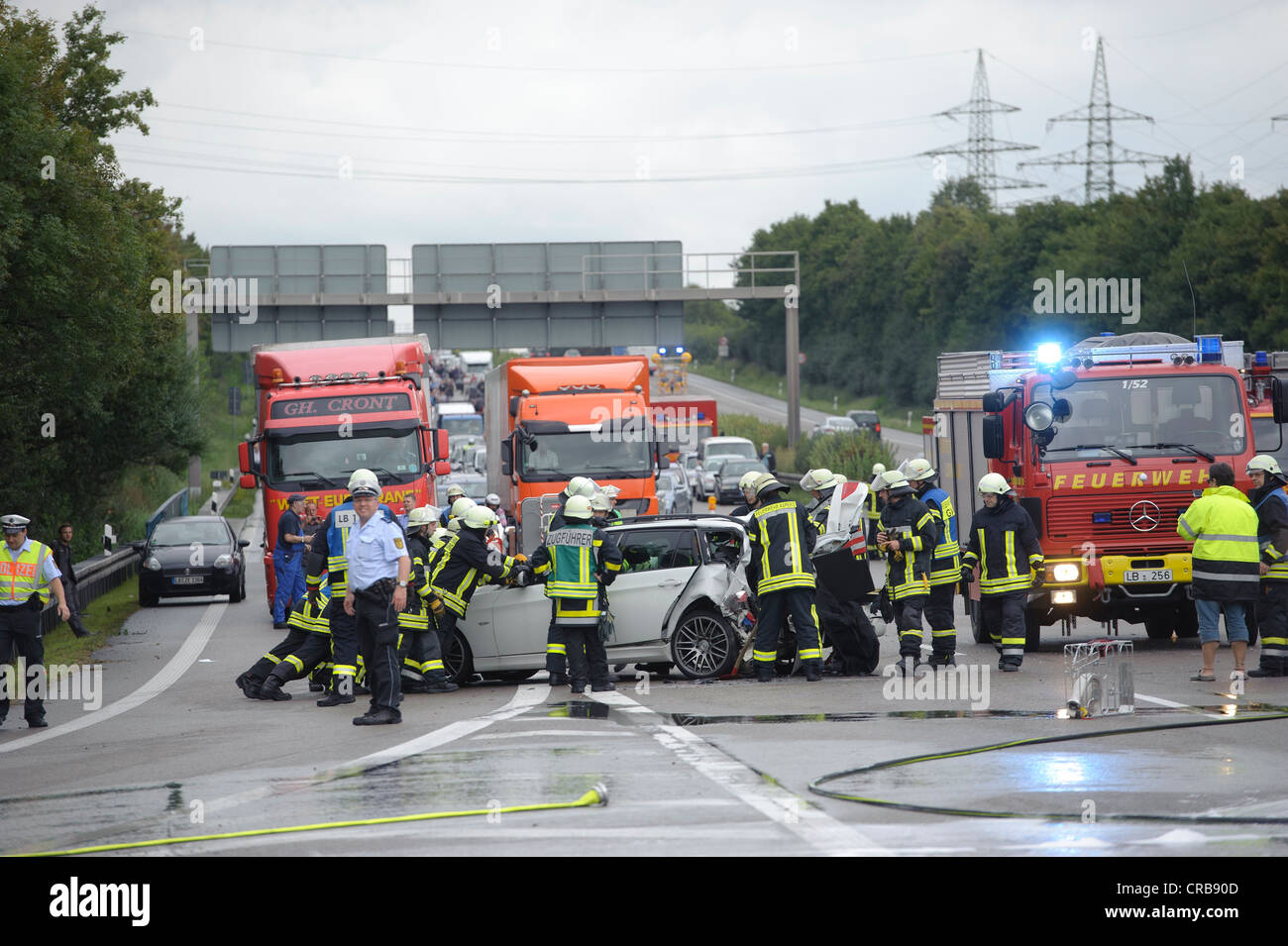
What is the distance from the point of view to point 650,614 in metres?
15.2

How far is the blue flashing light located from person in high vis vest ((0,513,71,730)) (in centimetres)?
994

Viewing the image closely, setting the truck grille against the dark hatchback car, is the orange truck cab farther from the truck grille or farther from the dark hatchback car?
the truck grille

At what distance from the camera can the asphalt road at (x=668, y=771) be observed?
7.51 m

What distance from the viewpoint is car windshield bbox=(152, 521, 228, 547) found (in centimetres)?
2880

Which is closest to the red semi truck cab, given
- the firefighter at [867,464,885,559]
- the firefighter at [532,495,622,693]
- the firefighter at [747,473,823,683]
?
the firefighter at [867,464,885,559]

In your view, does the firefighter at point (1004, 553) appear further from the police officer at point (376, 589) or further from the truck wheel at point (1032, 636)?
the police officer at point (376, 589)

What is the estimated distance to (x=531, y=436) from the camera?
25.1m

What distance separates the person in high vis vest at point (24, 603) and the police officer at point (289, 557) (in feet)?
24.6

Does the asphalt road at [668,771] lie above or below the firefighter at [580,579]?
below

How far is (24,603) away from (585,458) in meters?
12.2

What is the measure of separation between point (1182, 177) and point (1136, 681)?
50.2 m

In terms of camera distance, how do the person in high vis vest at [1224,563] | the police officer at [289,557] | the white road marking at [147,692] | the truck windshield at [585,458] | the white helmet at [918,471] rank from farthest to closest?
the truck windshield at [585,458] → the police officer at [289,557] → the white helmet at [918,471] → the person in high vis vest at [1224,563] → the white road marking at [147,692]

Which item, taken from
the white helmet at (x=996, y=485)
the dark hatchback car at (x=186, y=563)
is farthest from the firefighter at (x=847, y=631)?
the dark hatchback car at (x=186, y=563)
